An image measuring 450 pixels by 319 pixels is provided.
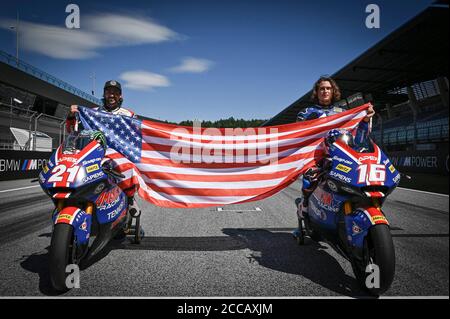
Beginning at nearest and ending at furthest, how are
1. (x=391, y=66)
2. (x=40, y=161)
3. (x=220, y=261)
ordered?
(x=220, y=261), (x=40, y=161), (x=391, y=66)

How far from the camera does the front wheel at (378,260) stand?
2.43 metres

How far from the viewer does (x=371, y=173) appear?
2664 mm

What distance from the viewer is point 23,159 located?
44.5 feet

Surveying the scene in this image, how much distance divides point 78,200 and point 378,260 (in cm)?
253

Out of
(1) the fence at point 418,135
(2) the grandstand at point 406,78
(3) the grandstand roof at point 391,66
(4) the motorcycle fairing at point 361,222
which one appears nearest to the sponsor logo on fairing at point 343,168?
(4) the motorcycle fairing at point 361,222

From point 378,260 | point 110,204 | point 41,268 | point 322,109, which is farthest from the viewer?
point 322,109

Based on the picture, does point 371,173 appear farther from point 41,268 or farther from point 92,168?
point 41,268

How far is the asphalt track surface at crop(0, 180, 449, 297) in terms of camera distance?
2758mm

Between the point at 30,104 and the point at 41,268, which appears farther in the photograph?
the point at 30,104

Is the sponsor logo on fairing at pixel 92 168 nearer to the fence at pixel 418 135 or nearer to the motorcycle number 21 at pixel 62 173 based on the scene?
the motorcycle number 21 at pixel 62 173

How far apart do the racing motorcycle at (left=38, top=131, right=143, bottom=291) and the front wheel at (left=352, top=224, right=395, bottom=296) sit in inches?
94.3

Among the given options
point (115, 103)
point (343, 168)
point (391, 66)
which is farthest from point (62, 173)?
point (391, 66)

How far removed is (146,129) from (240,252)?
2.00 metres
